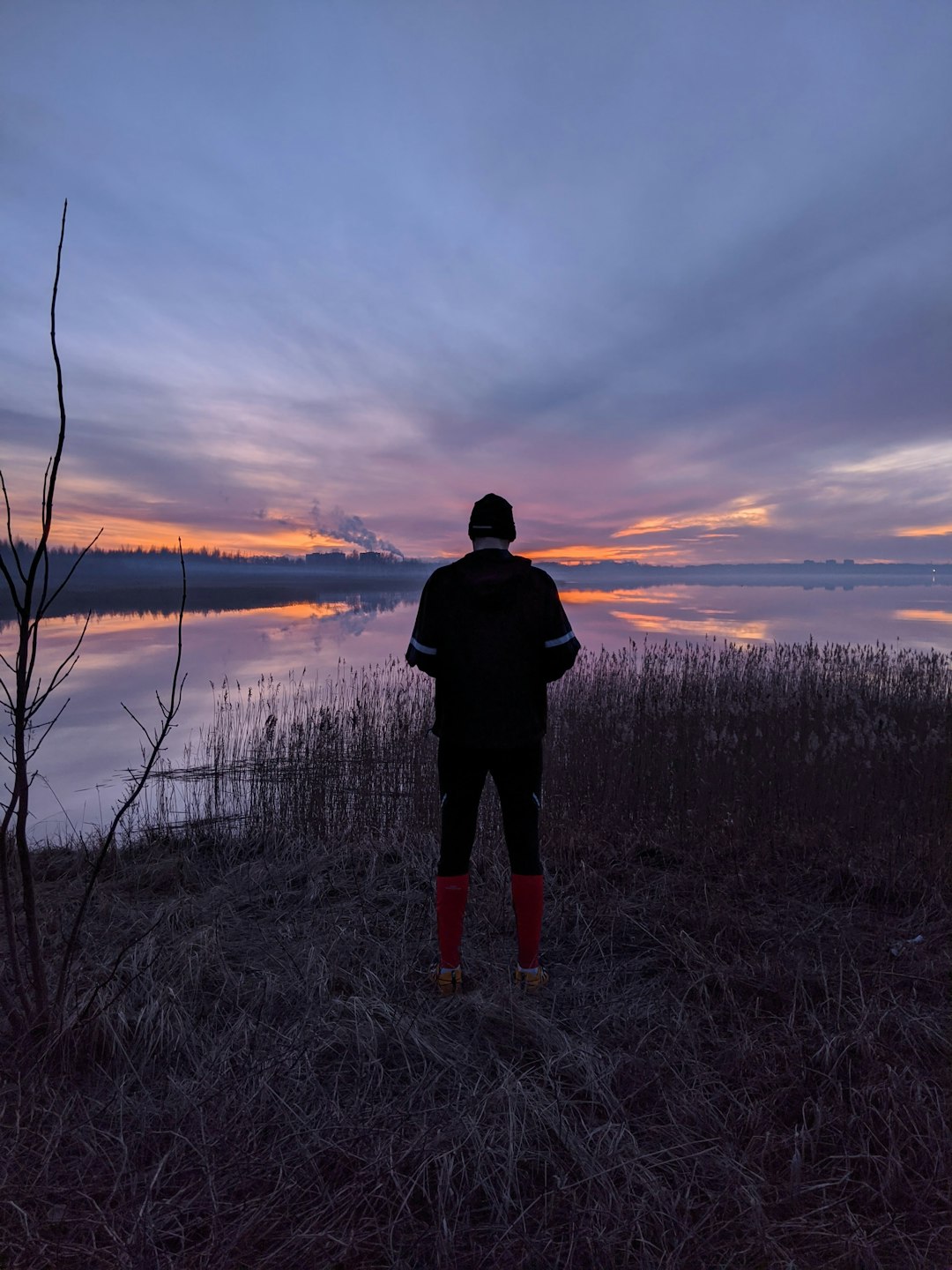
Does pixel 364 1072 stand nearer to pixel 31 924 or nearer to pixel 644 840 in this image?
pixel 31 924

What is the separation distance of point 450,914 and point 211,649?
124ft

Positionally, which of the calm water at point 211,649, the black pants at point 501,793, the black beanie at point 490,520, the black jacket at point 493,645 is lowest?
the calm water at point 211,649

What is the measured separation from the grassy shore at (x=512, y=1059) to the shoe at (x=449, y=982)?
103 mm

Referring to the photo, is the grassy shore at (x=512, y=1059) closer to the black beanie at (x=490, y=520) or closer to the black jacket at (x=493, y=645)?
the black jacket at (x=493, y=645)

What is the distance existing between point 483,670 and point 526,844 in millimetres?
1030

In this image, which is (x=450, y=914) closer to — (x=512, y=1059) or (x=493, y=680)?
(x=512, y=1059)

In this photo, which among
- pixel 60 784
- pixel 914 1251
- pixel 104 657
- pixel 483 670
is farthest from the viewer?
pixel 104 657

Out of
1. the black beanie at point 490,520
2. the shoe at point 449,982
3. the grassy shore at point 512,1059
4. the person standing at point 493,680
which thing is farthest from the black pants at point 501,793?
the black beanie at point 490,520

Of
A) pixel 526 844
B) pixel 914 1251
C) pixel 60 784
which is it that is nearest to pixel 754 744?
pixel 526 844

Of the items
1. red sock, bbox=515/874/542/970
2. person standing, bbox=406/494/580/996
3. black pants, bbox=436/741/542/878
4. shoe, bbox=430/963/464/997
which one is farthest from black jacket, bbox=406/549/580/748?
shoe, bbox=430/963/464/997

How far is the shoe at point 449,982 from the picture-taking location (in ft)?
12.7

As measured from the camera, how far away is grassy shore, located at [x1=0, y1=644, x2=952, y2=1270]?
7.62ft

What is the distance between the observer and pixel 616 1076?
312cm

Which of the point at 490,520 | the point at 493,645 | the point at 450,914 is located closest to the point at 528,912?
the point at 450,914
